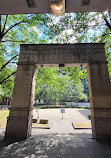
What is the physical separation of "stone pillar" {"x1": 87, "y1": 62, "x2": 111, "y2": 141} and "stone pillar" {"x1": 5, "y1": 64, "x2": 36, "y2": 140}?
4554mm

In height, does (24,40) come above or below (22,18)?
below

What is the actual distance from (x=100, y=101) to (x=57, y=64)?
428cm

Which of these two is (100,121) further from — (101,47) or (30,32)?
(30,32)

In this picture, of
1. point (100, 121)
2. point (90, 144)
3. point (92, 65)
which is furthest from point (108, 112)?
point (92, 65)

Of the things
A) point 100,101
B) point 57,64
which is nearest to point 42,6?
point 57,64

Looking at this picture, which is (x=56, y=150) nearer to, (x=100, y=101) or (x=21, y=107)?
(x=21, y=107)

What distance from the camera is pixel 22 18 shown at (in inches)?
363

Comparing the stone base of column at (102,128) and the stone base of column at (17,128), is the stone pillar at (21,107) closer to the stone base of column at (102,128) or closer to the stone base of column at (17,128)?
the stone base of column at (17,128)

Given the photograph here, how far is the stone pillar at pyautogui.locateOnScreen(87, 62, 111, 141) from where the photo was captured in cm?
543

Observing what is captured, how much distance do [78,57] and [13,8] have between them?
520 centimetres

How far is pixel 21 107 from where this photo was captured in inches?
232

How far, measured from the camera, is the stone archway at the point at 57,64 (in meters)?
5.54

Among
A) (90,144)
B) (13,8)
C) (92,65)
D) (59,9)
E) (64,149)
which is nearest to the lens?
(59,9)

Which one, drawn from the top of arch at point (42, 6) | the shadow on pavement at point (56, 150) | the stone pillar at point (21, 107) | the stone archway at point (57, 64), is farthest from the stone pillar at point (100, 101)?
the stone pillar at point (21, 107)
